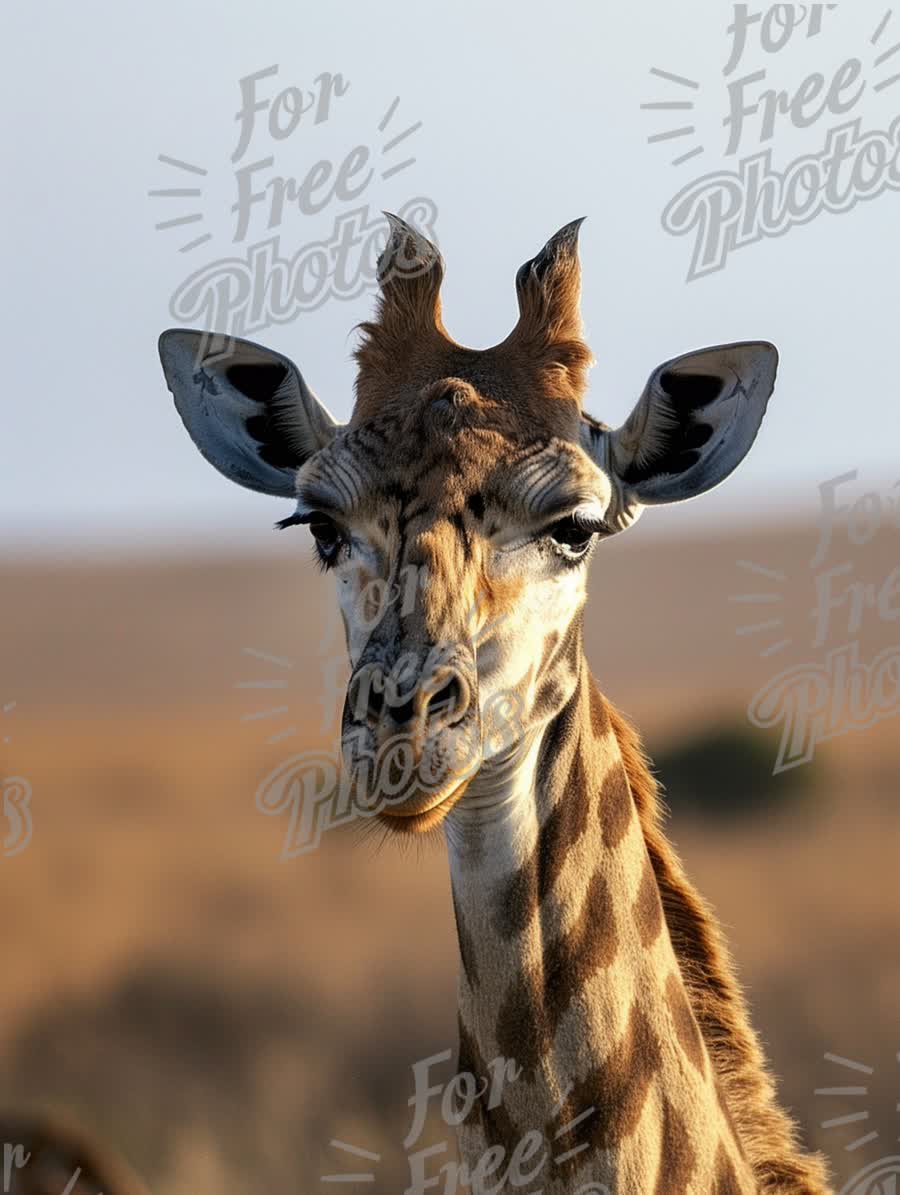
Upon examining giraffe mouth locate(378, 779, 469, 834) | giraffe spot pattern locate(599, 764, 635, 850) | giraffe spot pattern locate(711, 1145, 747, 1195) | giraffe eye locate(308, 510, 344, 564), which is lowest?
giraffe spot pattern locate(711, 1145, 747, 1195)

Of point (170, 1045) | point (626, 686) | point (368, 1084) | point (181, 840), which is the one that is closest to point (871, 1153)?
point (368, 1084)

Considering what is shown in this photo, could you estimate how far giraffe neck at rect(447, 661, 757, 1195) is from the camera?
5.95 m

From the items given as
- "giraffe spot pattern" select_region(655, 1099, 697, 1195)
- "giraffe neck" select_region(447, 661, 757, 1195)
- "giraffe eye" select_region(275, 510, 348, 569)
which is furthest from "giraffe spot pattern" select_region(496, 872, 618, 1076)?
"giraffe eye" select_region(275, 510, 348, 569)

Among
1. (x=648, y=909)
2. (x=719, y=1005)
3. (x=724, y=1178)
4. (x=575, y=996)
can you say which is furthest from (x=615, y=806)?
(x=724, y=1178)

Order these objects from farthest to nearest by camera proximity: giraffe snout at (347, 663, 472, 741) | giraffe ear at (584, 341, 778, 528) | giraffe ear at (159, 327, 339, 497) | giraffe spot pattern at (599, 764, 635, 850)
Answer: giraffe ear at (159, 327, 339, 497) → giraffe ear at (584, 341, 778, 528) → giraffe spot pattern at (599, 764, 635, 850) → giraffe snout at (347, 663, 472, 741)

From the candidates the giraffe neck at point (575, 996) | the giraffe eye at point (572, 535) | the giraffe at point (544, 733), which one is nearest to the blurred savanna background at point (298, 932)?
the giraffe neck at point (575, 996)

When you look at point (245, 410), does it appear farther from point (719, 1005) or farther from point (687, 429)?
point (719, 1005)

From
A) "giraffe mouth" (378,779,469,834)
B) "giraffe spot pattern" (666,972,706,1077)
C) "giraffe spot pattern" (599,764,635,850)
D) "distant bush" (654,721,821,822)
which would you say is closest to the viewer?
"giraffe mouth" (378,779,469,834)

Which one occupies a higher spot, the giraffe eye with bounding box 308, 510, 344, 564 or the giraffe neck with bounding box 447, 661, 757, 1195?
the giraffe eye with bounding box 308, 510, 344, 564

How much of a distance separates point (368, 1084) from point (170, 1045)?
329 centimetres

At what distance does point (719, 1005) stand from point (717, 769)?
24539mm

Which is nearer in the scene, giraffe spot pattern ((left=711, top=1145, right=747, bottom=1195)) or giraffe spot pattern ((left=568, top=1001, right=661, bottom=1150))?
giraffe spot pattern ((left=568, top=1001, right=661, bottom=1150))

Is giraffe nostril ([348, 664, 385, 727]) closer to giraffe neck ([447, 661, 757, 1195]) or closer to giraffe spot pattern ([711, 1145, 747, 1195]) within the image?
giraffe neck ([447, 661, 757, 1195])

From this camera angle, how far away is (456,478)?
609 centimetres
